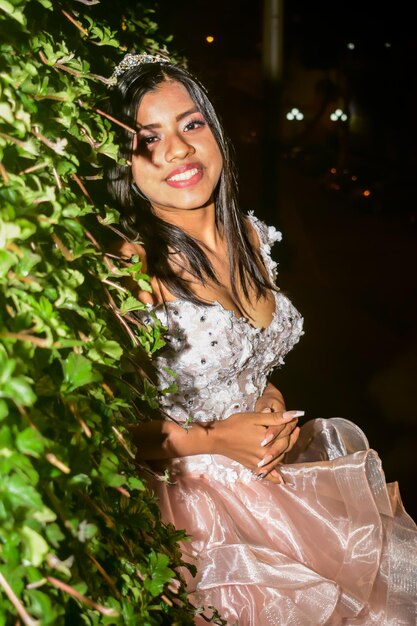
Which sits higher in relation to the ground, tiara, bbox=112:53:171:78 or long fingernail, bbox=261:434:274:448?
tiara, bbox=112:53:171:78

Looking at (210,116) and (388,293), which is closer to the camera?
(210,116)

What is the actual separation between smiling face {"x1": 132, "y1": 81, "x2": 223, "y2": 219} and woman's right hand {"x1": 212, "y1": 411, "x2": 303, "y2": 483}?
0.68 m

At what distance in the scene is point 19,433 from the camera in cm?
61

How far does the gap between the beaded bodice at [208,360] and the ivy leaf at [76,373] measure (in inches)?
39.2

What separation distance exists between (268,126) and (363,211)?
5918 millimetres

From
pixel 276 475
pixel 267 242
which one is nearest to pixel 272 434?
pixel 276 475

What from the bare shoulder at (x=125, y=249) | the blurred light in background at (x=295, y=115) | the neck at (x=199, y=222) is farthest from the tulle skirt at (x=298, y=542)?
the blurred light in background at (x=295, y=115)

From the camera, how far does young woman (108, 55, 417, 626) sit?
1535mm

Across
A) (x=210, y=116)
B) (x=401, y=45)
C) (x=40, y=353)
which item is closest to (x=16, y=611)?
(x=40, y=353)

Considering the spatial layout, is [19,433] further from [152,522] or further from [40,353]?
[152,522]

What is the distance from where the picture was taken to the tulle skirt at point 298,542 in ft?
4.88

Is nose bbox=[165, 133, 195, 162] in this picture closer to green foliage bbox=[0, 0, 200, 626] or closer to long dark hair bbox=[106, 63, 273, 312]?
long dark hair bbox=[106, 63, 273, 312]

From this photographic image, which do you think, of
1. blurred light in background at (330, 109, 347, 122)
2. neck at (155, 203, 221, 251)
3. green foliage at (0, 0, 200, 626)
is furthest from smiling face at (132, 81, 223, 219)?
blurred light in background at (330, 109, 347, 122)

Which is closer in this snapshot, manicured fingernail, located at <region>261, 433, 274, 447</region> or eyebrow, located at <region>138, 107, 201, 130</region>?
manicured fingernail, located at <region>261, 433, 274, 447</region>
